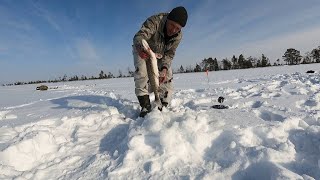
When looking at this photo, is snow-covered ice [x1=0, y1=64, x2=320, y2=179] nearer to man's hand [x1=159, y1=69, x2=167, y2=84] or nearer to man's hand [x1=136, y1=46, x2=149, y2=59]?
man's hand [x1=136, y1=46, x2=149, y2=59]

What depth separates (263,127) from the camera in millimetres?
3184

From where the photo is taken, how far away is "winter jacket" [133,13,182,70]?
4443 mm

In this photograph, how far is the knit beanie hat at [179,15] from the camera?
4203 mm

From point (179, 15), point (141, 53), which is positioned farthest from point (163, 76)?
point (179, 15)

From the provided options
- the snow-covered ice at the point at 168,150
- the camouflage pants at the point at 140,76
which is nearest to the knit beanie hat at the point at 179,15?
the camouflage pants at the point at 140,76

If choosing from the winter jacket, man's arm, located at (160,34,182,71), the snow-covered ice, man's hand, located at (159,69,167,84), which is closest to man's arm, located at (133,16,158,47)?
the winter jacket

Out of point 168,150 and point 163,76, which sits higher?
point 163,76

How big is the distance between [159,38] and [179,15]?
577 millimetres

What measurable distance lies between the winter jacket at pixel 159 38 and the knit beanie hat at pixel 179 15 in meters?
0.27

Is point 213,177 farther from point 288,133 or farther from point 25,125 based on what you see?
point 25,125

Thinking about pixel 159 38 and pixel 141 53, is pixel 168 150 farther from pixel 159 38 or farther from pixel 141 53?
pixel 159 38

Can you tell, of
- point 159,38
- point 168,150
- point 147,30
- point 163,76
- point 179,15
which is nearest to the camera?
point 168,150

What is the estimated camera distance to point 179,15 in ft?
13.8

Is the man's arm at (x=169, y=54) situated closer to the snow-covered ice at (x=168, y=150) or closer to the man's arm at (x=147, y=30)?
the man's arm at (x=147, y=30)
